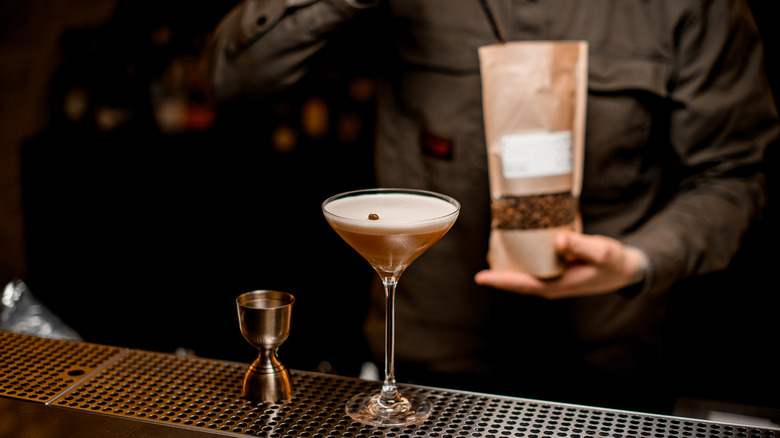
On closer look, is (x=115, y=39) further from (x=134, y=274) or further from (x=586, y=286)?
(x=586, y=286)

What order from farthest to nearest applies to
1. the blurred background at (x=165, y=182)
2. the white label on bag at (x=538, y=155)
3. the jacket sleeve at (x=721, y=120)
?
the blurred background at (x=165, y=182)
the jacket sleeve at (x=721, y=120)
the white label on bag at (x=538, y=155)

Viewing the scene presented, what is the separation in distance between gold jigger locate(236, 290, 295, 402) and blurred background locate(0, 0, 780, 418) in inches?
69.9

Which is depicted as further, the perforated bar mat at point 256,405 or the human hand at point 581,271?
the human hand at point 581,271

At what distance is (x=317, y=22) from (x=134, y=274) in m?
1.93

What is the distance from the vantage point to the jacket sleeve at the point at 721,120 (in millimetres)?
1552

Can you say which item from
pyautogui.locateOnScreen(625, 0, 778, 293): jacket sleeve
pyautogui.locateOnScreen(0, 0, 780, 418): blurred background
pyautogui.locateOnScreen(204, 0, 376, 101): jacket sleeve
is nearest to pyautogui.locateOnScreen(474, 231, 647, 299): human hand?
pyautogui.locateOnScreen(625, 0, 778, 293): jacket sleeve

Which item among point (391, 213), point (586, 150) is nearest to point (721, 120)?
point (586, 150)

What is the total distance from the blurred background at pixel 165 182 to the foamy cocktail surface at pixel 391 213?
1.71 meters

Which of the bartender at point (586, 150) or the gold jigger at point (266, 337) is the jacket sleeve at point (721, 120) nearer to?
the bartender at point (586, 150)

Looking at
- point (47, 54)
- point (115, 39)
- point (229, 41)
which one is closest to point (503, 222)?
point (229, 41)

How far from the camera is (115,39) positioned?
320 centimetres

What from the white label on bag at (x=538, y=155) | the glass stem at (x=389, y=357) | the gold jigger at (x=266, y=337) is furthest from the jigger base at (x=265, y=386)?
the white label on bag at (x=538, y=155)

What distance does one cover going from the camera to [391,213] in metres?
1.04

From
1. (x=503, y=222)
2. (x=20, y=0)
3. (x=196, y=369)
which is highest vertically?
(x=20, y=0)
